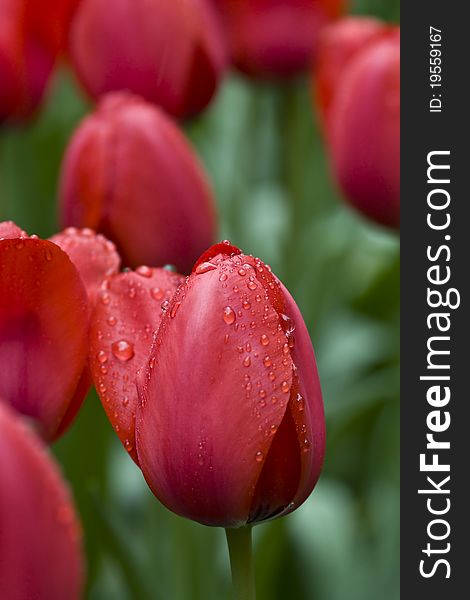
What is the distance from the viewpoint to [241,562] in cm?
63

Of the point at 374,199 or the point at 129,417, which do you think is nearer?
the point at 129,417

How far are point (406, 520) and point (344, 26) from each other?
658 millimetres

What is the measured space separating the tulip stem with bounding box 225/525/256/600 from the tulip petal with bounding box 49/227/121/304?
0.59 ft

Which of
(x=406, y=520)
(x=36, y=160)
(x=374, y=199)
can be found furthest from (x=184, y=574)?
(x=36, y=160)

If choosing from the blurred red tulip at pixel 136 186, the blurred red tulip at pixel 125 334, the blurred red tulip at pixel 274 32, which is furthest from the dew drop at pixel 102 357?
the blurred red tulip at pixel 274 32

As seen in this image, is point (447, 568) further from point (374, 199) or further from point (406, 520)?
point (374, 199)

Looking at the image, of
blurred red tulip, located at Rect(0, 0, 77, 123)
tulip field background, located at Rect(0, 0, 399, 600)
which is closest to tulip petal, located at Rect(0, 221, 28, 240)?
tulip field background, located at Rect(0, 0, 399, 600)

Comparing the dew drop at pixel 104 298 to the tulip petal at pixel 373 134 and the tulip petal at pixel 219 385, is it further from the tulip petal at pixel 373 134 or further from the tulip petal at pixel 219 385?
the tulip petal at pixel 373 134

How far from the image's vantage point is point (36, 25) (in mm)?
1135

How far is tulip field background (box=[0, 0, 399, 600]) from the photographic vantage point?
1206 mm

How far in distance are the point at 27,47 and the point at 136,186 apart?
31 cm

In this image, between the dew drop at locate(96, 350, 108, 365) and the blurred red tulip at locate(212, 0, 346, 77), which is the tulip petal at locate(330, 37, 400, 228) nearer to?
the blurred red tulip at locate(212, 0, 346, 77)

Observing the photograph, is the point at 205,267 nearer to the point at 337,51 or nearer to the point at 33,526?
the point at 33,526

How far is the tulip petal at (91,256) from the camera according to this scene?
28.3 inches
